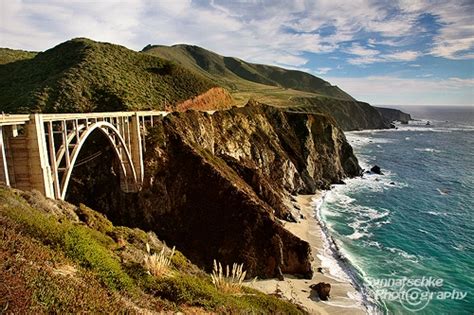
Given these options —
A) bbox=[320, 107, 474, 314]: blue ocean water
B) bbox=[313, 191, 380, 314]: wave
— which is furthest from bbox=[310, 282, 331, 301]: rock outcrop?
bbox=[320, 107, 474, 314]: blue ocean water

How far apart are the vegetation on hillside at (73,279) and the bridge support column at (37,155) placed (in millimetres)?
3350

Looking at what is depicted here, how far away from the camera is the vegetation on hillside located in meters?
6.30

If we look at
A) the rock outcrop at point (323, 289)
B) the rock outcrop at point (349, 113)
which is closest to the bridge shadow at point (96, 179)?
the rock outcrop at point (323, 289)

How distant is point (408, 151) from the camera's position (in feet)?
301

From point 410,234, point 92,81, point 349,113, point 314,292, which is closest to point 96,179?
point 92,81

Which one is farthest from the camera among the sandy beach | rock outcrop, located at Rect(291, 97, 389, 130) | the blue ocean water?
rock outcrop, located at Rect(291, 97, 389, 130)

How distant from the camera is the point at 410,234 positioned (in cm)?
3691

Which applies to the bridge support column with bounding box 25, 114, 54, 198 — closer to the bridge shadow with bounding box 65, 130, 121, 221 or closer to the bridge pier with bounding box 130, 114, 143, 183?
the bridge pier with bounding box 130, 114, 143, 183

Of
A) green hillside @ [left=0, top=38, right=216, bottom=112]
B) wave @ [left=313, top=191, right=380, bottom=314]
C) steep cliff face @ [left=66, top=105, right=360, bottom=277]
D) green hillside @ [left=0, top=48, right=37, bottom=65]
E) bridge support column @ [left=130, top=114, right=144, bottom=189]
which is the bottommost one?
wave @ [left=313, top=191, right=380, bottom=314]

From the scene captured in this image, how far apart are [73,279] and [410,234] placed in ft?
128

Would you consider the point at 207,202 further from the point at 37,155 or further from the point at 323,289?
the point at 37,155

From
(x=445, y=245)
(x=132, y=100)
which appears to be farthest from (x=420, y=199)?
(x=132, y=100)

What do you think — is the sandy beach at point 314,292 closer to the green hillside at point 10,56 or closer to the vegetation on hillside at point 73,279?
the vegetation on hillside at point 73,279

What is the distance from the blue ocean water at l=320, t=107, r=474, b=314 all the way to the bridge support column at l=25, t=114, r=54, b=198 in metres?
24.5
